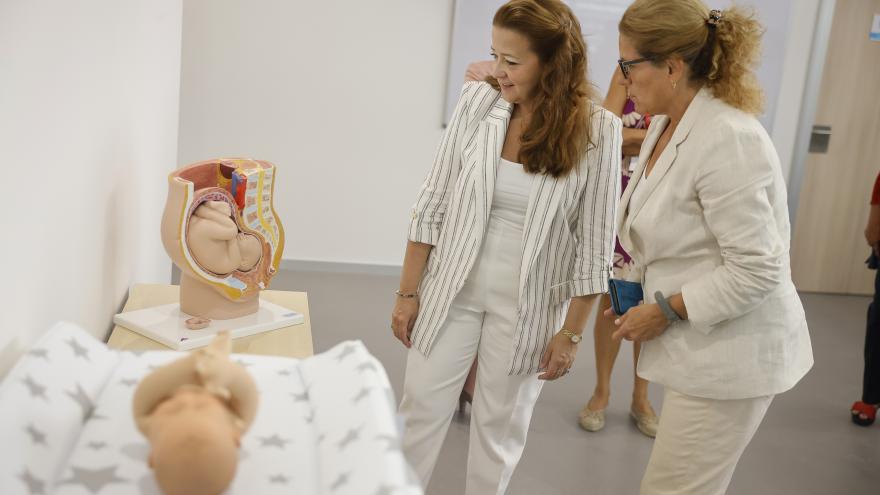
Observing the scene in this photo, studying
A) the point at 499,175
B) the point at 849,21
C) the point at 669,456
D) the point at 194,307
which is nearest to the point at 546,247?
the point at 499,175

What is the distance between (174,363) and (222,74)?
12.3 feet

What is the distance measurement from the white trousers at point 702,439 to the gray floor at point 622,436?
3.10 feet

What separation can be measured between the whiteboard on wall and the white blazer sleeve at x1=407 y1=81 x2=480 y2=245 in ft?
8.75

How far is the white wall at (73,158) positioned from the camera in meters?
1.24

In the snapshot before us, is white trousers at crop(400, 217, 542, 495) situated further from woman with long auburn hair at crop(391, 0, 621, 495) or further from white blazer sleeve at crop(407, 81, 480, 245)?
white blazer sleeve at crop(407, 81, 480, 245)

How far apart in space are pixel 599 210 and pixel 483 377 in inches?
18.5

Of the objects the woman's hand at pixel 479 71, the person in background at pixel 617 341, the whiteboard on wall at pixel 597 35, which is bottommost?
the person in background at pixel 617 341

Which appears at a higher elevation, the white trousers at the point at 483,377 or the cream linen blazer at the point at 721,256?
the cream linen blazer at the point at 721,256

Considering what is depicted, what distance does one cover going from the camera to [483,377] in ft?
6.61

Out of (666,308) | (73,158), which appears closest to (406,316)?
(666,308)

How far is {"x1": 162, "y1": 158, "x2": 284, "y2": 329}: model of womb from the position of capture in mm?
1866

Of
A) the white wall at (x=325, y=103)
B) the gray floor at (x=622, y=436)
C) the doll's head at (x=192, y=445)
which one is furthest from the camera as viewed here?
the white wall at (x=325, y=103)

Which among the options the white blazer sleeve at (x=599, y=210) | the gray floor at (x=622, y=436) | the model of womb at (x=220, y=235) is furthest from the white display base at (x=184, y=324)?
the gray floor at (x=622, y=436)

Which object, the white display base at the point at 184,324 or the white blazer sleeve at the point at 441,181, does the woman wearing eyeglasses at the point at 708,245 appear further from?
the white display base at the point at 184,324
